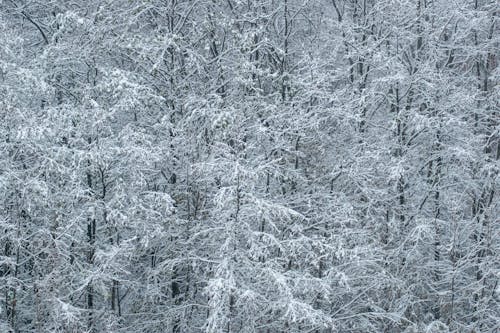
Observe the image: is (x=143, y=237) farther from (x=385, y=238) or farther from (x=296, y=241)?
(x=385, y=238)

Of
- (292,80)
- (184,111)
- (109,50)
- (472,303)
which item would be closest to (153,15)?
(109,50)

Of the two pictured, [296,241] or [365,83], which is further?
[365,83]

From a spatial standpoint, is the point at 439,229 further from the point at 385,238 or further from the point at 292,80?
the point at 292,80

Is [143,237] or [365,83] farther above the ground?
[365,83]

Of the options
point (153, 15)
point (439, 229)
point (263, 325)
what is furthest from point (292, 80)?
point (263, 325)

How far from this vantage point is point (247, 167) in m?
12.5

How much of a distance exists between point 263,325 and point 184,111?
5.28 meters

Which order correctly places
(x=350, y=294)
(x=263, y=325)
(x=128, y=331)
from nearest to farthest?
(x=263, y=325) → (x=128, y=331) → (x=350, y=294)

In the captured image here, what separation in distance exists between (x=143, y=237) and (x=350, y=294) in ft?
16.2

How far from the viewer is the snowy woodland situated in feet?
40.8

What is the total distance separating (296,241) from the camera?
520 inches

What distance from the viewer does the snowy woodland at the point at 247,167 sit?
12.4m

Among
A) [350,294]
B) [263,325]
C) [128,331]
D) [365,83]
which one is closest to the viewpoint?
[263,325]

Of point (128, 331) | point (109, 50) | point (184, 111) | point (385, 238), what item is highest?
point (109, 50)
